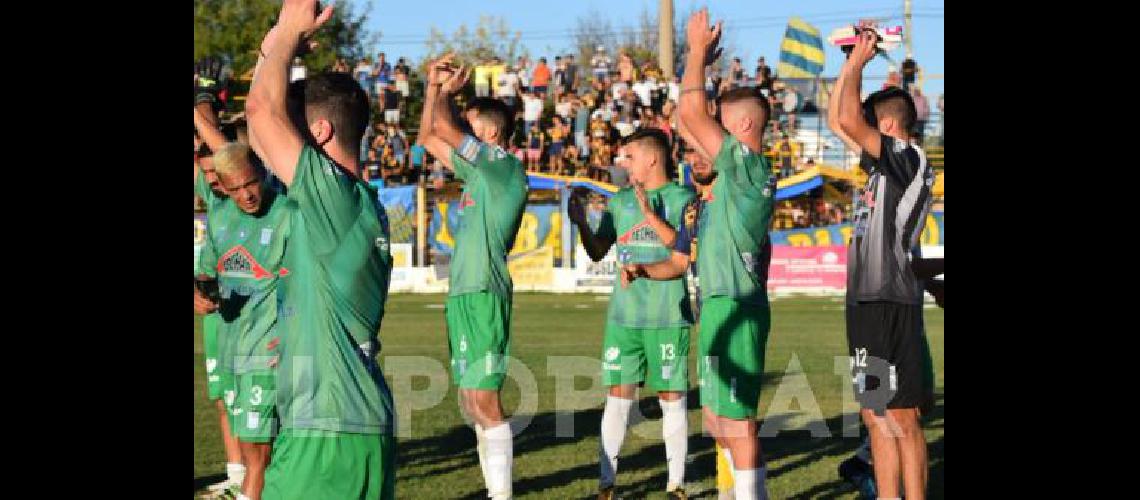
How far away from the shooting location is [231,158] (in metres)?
8.38

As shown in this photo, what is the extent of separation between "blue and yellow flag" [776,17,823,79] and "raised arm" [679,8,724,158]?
41.6 metres

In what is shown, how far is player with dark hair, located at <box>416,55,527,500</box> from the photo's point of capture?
970 cm

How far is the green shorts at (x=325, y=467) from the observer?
540cm

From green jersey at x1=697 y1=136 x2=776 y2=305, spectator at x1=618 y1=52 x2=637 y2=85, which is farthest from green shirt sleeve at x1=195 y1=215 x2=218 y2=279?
spectator at x1=618 y1=52 x2=637 y2=85

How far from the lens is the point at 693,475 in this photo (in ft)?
37.4

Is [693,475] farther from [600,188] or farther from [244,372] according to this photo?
[600,188]

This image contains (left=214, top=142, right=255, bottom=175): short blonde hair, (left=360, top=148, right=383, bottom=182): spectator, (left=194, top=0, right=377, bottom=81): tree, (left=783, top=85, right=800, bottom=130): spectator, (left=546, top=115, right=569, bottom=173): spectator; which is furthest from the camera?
(left=194, top=0, right=377, bottom=81): tree

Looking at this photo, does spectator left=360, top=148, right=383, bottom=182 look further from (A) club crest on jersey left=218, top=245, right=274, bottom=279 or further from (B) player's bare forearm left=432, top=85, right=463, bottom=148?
(A) club crest on jersey left=218, top=245, right=274, bottom=279
